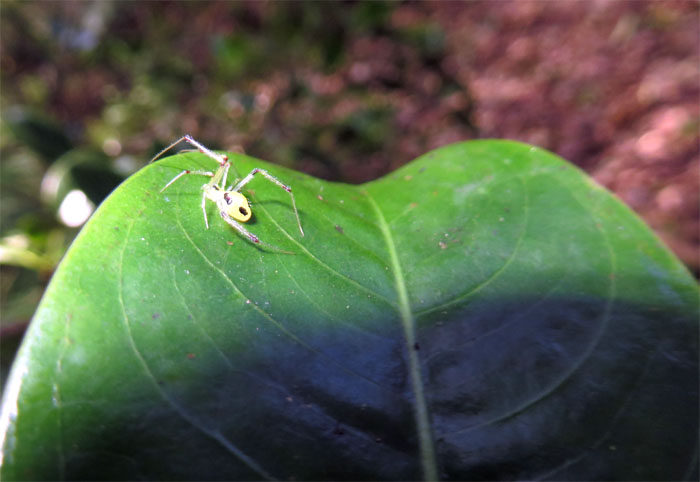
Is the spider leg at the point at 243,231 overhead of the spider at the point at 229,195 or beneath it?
beneath

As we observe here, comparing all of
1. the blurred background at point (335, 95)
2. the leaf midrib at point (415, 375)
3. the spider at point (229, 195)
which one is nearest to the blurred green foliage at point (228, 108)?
the blurred background at point (335, 95)

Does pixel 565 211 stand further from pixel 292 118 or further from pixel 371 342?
pixel 292 118

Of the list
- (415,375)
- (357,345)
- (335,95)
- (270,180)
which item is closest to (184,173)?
(270,180)

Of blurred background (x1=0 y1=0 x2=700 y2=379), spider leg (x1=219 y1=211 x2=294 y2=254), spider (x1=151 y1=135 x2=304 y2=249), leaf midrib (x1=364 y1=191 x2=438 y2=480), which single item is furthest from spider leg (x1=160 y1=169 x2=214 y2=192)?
blurred background (x1=0 y1=0 x2=700 y2=379)

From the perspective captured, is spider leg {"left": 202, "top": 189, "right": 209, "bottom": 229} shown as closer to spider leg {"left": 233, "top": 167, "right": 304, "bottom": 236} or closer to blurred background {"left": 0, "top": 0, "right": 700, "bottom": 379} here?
spider leg {"left": 233, "top": 167, "right": 304, "bottom": 236}

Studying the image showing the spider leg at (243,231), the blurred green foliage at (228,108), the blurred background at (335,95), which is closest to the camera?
the spider leg at (243,231)

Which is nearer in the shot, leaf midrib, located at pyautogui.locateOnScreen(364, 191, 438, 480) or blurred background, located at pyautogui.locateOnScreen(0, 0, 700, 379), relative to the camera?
leaf midrib, located at pyautogui.locateOnScreen(364, 191, 438, 480)

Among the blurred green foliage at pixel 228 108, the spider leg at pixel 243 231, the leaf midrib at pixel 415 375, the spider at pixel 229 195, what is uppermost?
the blurred green foliage at pixel 228 108

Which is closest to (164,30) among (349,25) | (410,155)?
(349,25)

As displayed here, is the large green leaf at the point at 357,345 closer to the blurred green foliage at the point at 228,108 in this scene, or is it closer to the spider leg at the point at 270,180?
the spider leg at the point at 270,180
